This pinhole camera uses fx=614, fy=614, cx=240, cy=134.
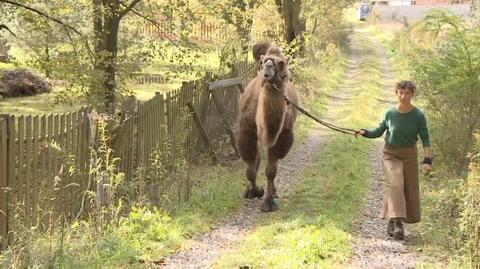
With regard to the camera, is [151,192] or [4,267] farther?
[151,192]

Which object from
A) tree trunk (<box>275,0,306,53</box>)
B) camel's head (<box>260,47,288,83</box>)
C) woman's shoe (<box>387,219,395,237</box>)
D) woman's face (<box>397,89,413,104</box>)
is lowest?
woman's shoe (<box>387,219,395,237</box>)

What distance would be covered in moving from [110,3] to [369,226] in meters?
7.73

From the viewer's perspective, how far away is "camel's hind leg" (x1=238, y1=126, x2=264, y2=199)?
383 inches

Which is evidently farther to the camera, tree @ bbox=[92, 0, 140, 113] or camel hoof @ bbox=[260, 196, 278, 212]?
tree @ bbox=[92, 0, 140, 113]

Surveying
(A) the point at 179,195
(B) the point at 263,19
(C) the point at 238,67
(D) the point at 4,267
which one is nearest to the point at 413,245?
(A) the point at 179,195

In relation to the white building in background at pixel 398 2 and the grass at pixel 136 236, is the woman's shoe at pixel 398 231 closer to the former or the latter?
the grass at pixel 136 236

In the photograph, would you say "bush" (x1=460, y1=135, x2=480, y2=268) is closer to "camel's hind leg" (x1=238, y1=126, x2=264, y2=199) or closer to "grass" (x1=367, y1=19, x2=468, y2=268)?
"grass" (x1=367, y1=19, x2=468, y2=268)

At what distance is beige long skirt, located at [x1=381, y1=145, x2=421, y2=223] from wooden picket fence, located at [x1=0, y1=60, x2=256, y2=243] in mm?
3510

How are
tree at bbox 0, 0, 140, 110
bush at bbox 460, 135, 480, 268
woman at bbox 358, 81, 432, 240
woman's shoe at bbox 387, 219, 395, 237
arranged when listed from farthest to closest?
tree at bbox 0, 0, 140, 110, woman's shoe at bbox 387, 219, 395, 237, woman at bbox 358, 81, 432, 240, bush at bbox 460, 135, 480, 268

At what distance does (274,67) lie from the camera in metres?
8.45

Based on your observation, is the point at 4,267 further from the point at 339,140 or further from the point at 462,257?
the point at 339,140

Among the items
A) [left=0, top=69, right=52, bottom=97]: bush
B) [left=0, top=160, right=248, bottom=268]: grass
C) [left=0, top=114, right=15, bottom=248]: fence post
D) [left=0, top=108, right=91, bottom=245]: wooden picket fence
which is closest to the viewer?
[left=0, top=160, right=248, bottom=268]: grass

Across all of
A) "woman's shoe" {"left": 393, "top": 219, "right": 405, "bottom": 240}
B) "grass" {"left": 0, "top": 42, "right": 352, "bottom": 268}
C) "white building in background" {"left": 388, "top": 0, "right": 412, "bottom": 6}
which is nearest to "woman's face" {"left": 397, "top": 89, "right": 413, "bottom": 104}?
"woman's shoe" {"left": 393, "top": 219, "right": 405, "bottom": 240}

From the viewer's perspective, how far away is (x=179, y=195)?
9.05 meters
